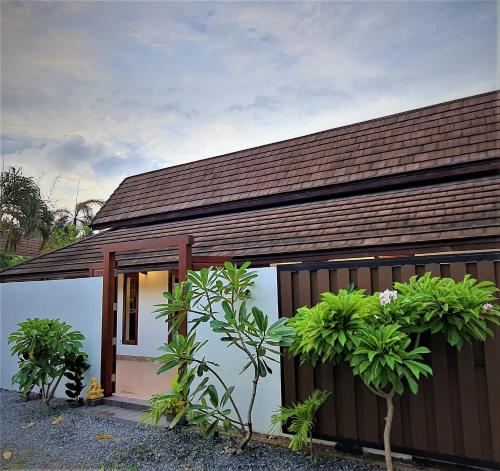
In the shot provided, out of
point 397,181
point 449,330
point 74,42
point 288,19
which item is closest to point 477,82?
point 397,181

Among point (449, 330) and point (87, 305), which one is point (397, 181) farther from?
point (87, 305)

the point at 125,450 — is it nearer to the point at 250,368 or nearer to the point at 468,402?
the point at 250,368

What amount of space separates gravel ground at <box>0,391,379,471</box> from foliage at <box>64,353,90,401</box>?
662 mm

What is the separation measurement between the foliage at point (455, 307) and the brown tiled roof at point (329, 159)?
4942 mm

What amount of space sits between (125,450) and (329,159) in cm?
710

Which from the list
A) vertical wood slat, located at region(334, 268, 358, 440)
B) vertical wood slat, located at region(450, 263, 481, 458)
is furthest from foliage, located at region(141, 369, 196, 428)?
vertical wood slat, located at region(450, 263, 481, 458)

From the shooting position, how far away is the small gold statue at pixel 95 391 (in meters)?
5.59

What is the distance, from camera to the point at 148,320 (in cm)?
1048

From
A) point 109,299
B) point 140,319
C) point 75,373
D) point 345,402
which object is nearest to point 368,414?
point 345,402

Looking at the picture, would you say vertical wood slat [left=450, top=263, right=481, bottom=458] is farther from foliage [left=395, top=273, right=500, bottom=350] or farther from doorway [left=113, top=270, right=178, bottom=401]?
doorway [left=113, top=270, right=178, bottom=401]

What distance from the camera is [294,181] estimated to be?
347 inches

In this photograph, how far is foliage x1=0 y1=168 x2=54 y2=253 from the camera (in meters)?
13.5

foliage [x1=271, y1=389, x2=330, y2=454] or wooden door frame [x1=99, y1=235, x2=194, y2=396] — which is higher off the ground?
wooden door frame [x1=99, y1=235, x2=194, y2=396]

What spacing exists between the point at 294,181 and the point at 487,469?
671 centimetres
